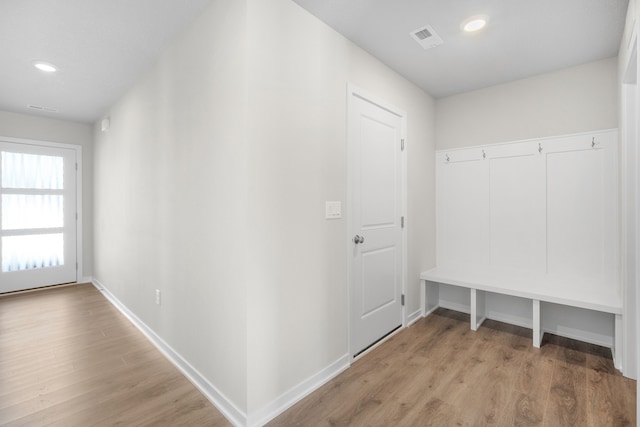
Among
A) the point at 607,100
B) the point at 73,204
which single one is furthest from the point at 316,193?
the point at 73,204

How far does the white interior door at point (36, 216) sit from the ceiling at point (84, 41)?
3.96ft

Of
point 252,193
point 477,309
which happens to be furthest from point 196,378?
point 477,309

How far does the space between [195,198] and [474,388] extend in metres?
2.26

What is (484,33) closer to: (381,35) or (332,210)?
(381,35)

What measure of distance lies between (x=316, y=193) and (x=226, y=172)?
0.60 metres

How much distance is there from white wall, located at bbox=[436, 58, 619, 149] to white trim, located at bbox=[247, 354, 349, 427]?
2.71m

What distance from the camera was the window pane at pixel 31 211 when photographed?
4.18 m

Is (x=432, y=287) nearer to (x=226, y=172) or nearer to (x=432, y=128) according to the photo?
(x=432, y=128)

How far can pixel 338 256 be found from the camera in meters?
2.19

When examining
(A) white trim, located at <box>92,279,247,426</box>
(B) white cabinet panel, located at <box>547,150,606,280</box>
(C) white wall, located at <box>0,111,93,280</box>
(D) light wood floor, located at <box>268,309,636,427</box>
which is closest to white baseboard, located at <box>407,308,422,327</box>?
(D) light wood floor, located at <box>268,309,636,427</box>

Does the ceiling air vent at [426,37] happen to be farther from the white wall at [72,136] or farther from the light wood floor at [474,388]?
the white wall at [72,136]

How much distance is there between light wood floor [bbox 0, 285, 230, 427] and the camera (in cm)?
174

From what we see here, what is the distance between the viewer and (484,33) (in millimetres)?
2223

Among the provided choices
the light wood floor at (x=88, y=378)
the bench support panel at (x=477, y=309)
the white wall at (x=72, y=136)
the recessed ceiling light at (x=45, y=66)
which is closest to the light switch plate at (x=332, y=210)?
the light wood floor at (x=88, y=378)
